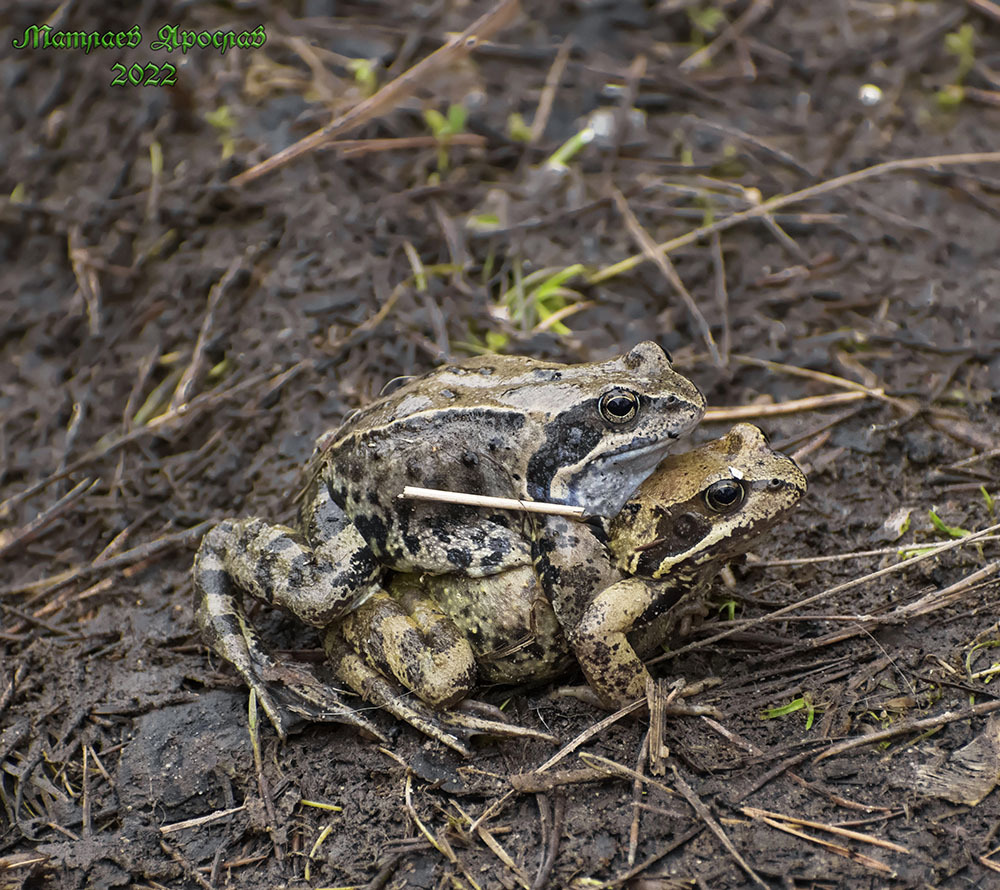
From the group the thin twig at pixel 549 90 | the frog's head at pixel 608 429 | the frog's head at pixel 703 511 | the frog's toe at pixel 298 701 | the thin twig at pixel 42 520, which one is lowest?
the frog's toe at pixel 298 701

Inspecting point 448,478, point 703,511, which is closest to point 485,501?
point 448,478

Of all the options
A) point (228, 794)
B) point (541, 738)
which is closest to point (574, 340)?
point (541, 738)

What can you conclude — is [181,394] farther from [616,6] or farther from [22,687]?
[616,6]

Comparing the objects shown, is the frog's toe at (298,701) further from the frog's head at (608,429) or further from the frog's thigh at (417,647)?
the frog's head at (608,429)

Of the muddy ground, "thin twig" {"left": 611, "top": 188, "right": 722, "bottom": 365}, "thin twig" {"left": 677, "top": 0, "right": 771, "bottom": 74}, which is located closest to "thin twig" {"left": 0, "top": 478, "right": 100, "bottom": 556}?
the muddy ground

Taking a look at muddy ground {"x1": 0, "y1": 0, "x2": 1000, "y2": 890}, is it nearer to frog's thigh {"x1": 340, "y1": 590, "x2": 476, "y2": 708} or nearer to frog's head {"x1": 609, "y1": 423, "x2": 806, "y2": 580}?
frog's thigh {"x1": 340, "y1": 590, "x2": 476, "y2": 708}

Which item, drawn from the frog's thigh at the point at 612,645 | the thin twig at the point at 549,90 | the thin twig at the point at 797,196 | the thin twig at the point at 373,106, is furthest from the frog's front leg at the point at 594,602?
the thin twig at the point at 549,90

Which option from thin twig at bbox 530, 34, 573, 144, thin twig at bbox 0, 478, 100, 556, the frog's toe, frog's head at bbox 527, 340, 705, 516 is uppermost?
thin twig at bbox 530, 34, 573, 144

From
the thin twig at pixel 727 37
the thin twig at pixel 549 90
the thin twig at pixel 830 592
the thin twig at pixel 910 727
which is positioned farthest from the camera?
the thin twig at pixel 727 37
